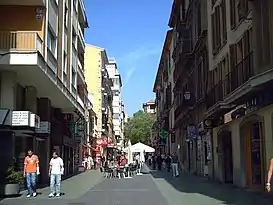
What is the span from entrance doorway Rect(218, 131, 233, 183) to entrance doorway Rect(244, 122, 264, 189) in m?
5.09

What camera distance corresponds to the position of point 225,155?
101 ft

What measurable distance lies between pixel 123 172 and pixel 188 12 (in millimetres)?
15222

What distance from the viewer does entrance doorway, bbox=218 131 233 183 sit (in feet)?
98.5

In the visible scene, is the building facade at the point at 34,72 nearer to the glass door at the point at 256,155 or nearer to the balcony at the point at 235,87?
the balcony at the point at 235,87

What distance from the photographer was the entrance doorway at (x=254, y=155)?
2256 centimetres

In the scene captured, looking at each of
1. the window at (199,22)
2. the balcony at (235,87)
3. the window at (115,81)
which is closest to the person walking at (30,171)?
the balcony at (235,87)

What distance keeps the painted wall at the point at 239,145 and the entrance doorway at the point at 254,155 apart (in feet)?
1.17

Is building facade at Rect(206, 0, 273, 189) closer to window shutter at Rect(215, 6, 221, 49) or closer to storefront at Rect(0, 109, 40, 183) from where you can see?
window shutter at Rect(215, 6, 221, 49)

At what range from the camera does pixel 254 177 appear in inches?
932

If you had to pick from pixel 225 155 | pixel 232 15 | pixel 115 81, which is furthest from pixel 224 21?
pixel 115 81

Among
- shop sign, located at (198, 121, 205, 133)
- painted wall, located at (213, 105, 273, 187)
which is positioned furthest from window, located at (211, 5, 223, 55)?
shop sign, located at (198, 121, 205, 133)

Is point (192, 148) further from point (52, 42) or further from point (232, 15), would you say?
point (232, 15)

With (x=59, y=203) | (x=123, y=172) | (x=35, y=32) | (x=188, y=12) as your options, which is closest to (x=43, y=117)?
(x=35, y=32)

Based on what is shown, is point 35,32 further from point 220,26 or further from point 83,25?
point 83,25
